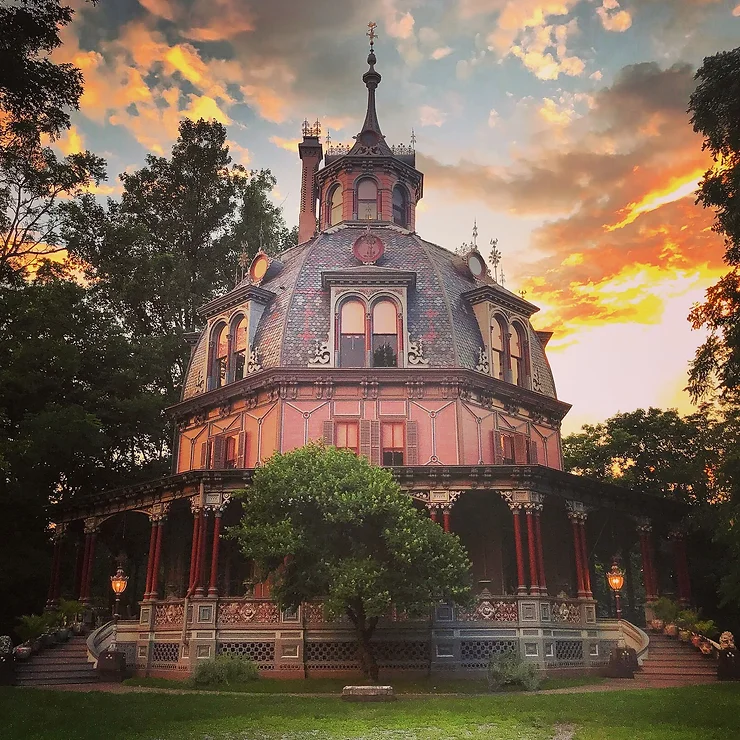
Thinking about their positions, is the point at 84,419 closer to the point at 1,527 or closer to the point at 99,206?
the point at 1,527

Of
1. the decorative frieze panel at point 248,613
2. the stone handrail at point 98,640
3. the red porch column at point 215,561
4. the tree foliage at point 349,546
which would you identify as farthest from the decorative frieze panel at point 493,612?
the stone handrail at point 98,640

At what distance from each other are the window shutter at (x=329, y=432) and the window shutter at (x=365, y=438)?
1.08m

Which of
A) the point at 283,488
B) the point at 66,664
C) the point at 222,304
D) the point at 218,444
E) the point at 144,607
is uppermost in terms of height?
the point at 222,304

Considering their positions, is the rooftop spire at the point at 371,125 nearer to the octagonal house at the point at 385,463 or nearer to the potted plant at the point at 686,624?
the octagonal house at the point at 385,463

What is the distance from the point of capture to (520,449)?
30734 millimetres

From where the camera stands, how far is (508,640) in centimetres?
2303

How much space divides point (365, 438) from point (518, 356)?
837 cm

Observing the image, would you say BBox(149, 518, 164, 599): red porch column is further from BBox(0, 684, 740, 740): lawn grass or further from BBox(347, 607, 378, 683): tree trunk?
BBox(347, 607, 378, 683): tree trunk

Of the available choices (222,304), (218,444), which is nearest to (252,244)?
(222,304)

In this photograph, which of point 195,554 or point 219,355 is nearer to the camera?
point 195,554

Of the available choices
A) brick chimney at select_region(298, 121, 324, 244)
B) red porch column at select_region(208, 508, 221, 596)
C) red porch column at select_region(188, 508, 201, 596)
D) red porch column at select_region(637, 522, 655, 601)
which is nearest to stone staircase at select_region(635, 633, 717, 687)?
red porch column at select_region(637, 522, 655, 601)

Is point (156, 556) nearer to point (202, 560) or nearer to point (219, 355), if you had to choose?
point (202, 560)

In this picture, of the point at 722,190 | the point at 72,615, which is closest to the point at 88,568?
the point at 72,615

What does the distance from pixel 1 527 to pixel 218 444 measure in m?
12.1
